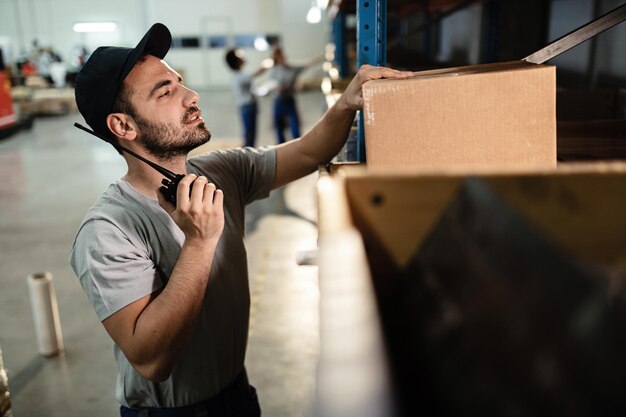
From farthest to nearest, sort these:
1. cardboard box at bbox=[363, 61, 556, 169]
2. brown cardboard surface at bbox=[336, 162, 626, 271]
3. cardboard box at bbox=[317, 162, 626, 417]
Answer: cardboard box at bbox=[363, 61, 556, 169], brown cardboard surface at bbox=[336, 162, 626, 271], cardboard box at bbox=[317, 162, 626, 417]

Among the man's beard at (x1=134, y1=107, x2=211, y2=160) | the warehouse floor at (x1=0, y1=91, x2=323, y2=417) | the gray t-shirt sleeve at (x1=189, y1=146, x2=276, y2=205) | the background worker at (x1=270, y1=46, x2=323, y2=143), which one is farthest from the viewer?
the background worker at (x1=270, y1=46, x2=323, y2=143)

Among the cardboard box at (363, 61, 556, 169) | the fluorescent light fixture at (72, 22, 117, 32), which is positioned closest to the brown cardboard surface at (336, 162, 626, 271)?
the cardboard box at (363, 61, 556, 169)

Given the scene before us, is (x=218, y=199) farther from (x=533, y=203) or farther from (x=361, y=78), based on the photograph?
(x=533, y=203)


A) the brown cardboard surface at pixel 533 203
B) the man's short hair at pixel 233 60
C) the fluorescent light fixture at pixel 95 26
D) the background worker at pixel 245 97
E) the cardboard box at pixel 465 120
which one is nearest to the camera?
the brown cardboard surface at pixel 533 203

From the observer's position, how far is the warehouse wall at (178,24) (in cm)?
2112

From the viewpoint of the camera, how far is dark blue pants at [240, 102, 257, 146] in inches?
353

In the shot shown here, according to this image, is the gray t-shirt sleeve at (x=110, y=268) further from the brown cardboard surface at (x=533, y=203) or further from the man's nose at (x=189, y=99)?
the brown cardboard surface at (x=533, y=203)

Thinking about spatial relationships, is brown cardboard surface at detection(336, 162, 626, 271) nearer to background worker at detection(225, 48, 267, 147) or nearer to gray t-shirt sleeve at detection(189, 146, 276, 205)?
gray t-shirt sleeve at detection(189, 146, 276, 205)

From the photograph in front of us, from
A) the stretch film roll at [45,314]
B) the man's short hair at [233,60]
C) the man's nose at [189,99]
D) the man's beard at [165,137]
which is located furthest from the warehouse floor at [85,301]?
the man's short hair at [233,60]

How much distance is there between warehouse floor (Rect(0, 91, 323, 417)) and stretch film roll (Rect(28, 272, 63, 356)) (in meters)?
0.10

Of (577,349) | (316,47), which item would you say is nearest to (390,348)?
(577,349)

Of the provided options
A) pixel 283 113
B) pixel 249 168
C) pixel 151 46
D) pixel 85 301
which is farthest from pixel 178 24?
pixel 151 46

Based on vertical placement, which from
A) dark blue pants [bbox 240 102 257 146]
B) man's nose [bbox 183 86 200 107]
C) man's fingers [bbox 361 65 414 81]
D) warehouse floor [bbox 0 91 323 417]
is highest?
man's fingers [bbox 361 65 414 81]

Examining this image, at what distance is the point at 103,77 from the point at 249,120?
739 centimetres
